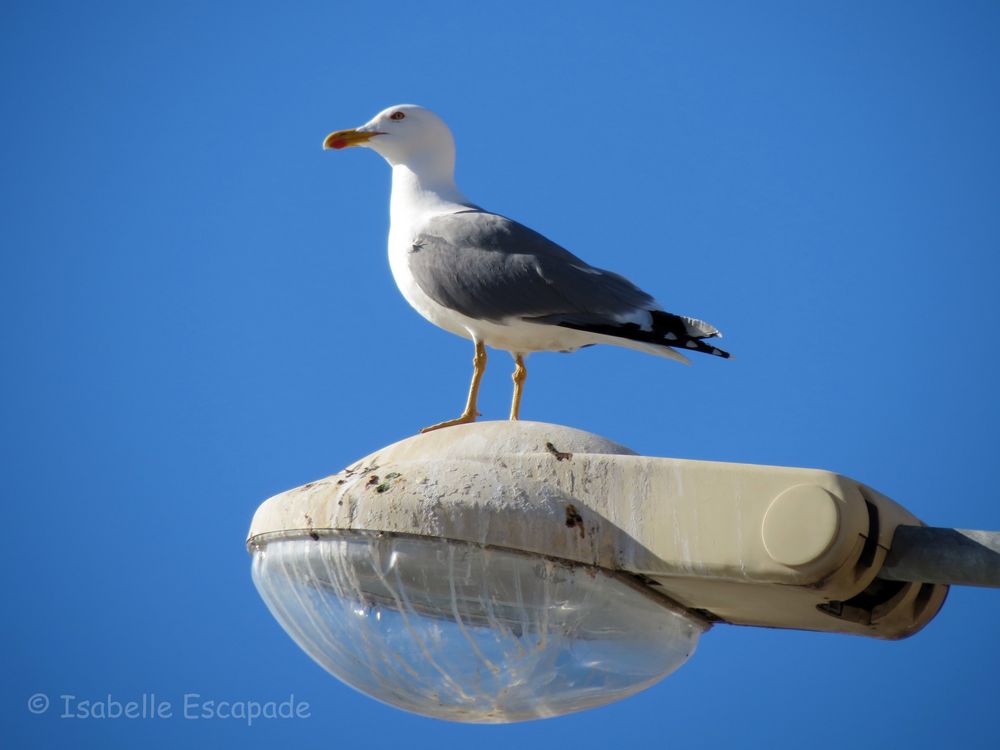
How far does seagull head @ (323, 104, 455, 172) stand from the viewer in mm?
6965

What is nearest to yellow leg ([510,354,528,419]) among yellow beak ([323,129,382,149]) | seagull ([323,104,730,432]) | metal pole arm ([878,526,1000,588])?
seagull ([323,104,730,432])

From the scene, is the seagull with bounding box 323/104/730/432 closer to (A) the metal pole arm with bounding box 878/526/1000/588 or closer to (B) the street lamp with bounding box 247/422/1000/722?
(B) the street lamp with bounding box 247/422/1000/722

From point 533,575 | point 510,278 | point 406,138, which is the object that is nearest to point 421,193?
point 406,138

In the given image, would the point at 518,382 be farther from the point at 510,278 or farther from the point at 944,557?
the point at 944,557

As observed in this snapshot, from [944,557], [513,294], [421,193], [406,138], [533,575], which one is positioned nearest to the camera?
[944,557]

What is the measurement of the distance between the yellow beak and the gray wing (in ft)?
2.76

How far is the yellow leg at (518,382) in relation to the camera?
6.33m

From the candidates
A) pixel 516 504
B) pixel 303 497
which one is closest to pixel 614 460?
pixel 516 504

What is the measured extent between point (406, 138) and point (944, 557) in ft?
13.5

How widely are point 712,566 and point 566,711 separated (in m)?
0.78

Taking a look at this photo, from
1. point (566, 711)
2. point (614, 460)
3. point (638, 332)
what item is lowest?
point (566, 711)

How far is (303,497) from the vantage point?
421 cm

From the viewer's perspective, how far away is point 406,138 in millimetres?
6992

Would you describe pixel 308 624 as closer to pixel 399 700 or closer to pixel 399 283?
pixel 399 700
